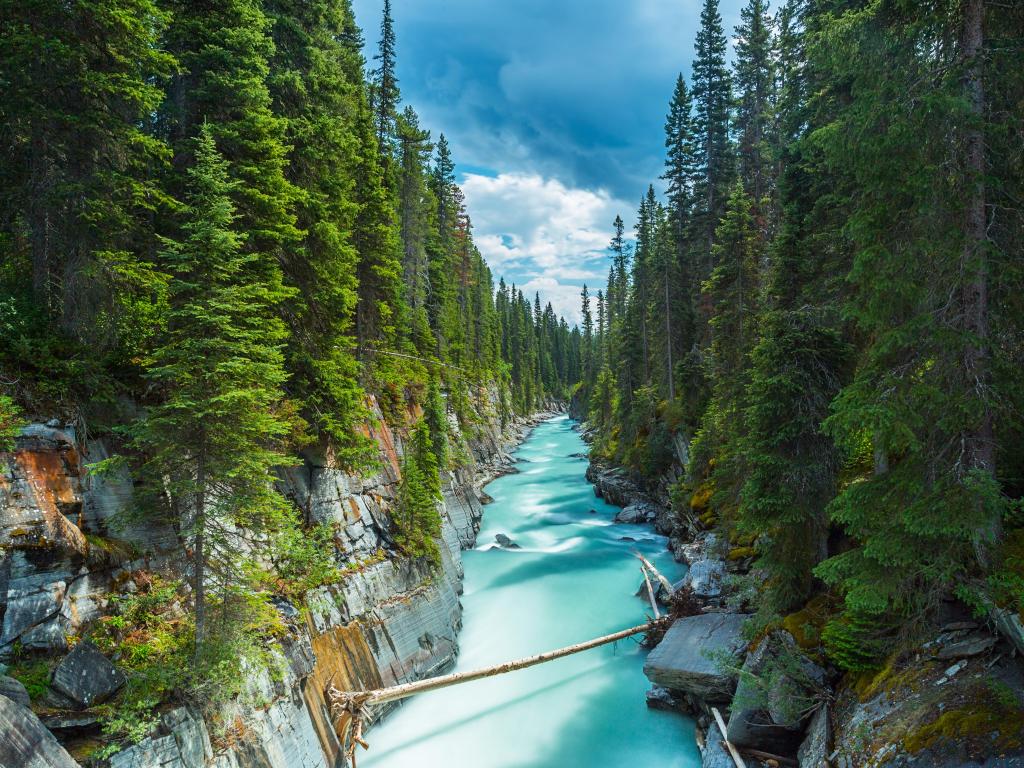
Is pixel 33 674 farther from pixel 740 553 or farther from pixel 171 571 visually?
pixel 740 553

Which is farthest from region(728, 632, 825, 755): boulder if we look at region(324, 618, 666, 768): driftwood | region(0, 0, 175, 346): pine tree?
region(0, 0, 175, 346): pine tree

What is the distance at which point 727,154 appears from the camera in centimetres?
3108

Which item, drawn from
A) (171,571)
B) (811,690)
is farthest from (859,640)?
(171,571)

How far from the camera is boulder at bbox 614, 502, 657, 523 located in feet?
95.7

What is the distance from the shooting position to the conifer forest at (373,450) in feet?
21.4

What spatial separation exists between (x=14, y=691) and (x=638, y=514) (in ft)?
90.8

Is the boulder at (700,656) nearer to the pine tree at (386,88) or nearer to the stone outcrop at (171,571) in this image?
the stone outcrop at (171,571)

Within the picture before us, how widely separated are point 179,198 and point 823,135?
12.9 metres

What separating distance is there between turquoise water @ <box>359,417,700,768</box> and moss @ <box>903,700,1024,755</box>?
21.1ft

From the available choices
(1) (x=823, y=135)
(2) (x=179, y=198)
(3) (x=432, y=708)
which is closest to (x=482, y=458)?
(3) (x=432, y=708)

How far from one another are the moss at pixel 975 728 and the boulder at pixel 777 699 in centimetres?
249

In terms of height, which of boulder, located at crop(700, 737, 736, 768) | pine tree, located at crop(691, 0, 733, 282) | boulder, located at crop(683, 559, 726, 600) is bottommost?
boulder, located at crop(700, 737, 736, 768)

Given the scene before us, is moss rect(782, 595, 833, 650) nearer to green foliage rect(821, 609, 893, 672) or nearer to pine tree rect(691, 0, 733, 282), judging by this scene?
green foliage rect(821, 609, 893, 672)

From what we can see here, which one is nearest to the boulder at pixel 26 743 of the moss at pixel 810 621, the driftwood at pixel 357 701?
the driftwood at pixel 357 701
